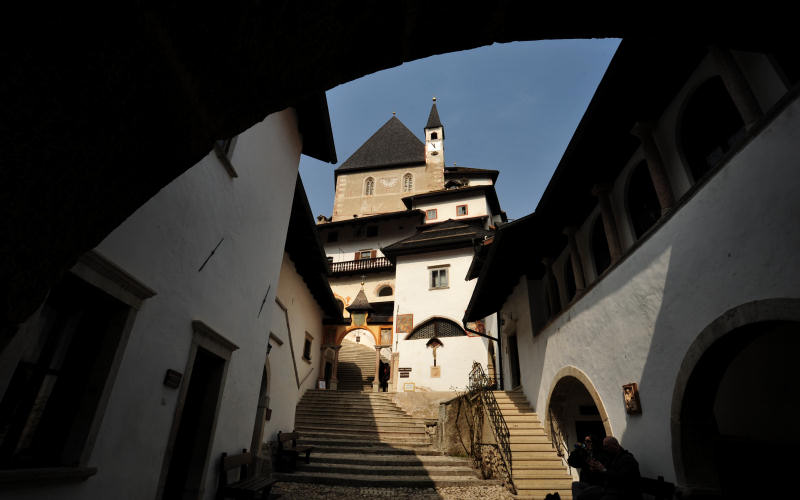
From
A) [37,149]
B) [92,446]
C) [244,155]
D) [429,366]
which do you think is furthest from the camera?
[429,366]

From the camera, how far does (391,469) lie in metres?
10.2

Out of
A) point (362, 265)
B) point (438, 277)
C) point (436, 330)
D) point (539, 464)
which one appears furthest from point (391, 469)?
point (362, 265)

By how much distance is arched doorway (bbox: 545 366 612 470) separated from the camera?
9.37 metres

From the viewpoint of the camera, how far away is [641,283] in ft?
18.6

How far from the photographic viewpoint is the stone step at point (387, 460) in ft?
35.0

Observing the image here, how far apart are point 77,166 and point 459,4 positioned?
5.64 feet

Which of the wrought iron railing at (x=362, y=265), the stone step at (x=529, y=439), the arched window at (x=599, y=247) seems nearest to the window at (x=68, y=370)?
the arched window at (x=599, y=247)

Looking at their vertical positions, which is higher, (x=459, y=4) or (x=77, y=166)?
(x=459, y=4)

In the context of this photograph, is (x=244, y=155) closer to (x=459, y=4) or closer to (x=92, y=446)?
(x=92, y=446)

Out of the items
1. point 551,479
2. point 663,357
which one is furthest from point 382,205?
point 663,357

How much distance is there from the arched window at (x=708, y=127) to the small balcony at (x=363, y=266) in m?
23.4

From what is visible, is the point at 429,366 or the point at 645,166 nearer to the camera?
the point at 645,166

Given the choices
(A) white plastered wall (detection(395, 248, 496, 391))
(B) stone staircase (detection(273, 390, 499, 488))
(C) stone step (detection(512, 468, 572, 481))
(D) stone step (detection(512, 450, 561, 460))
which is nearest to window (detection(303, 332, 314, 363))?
(B) stone staircase (detection(273, 390, 499, 488))

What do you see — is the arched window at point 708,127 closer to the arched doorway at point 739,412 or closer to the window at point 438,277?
the arched doorway at point 739,412
